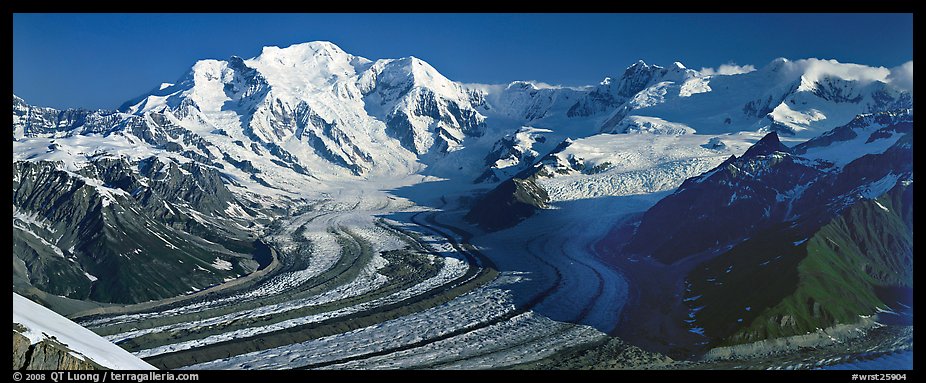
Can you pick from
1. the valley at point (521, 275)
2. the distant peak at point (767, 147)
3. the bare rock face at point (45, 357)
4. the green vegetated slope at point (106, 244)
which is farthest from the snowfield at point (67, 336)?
the distant peak at point (767, 147)

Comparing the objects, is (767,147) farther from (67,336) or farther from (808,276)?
(67,336)

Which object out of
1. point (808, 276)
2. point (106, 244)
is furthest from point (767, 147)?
point (106, 244)

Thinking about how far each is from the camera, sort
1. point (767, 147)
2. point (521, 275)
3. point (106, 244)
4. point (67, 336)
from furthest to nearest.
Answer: point (767, 147) < point (521, 275) < point (106, 244) < point (67, 336)

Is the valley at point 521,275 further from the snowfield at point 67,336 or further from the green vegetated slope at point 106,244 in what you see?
the snowfield at point 67,336

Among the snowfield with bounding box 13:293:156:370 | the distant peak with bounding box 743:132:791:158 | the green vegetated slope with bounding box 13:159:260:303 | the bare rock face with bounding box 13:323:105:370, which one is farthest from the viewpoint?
the distant peak with bounding box 743:132:791:158

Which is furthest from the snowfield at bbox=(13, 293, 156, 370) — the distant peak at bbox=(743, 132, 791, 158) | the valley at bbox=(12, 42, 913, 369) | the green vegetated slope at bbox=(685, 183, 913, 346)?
the distant peak at bbox=(743, 132, 791, 158)

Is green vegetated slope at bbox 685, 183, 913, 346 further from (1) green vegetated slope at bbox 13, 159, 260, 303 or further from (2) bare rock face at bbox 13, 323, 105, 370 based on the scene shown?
(1) green vegetated slope at bbox 13, 159, 260, 303
